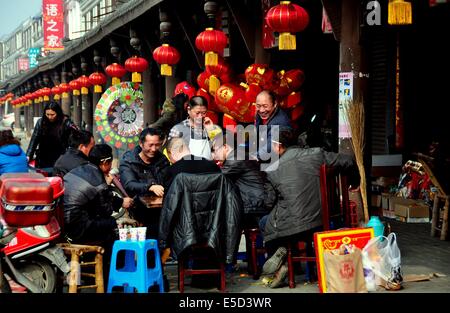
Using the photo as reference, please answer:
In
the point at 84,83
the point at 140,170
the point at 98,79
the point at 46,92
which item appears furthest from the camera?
the point at 46,92

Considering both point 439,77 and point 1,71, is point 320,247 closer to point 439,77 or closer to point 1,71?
point 439,77

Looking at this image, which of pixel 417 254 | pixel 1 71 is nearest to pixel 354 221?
pixel 417 254

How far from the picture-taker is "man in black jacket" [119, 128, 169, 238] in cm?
764

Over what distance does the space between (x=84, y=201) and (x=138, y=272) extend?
759 millimetres

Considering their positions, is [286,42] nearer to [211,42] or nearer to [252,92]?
[211,42]

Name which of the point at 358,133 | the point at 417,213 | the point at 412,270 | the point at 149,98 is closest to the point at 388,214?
the point at 417,213

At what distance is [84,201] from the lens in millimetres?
6801

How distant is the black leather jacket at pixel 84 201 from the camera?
678 cm

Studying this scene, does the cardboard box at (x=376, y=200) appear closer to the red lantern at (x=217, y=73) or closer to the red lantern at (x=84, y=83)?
the red lantern at (x=217, y=73)

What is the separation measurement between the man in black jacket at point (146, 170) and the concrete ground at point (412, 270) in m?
0.68

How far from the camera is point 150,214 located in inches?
306
